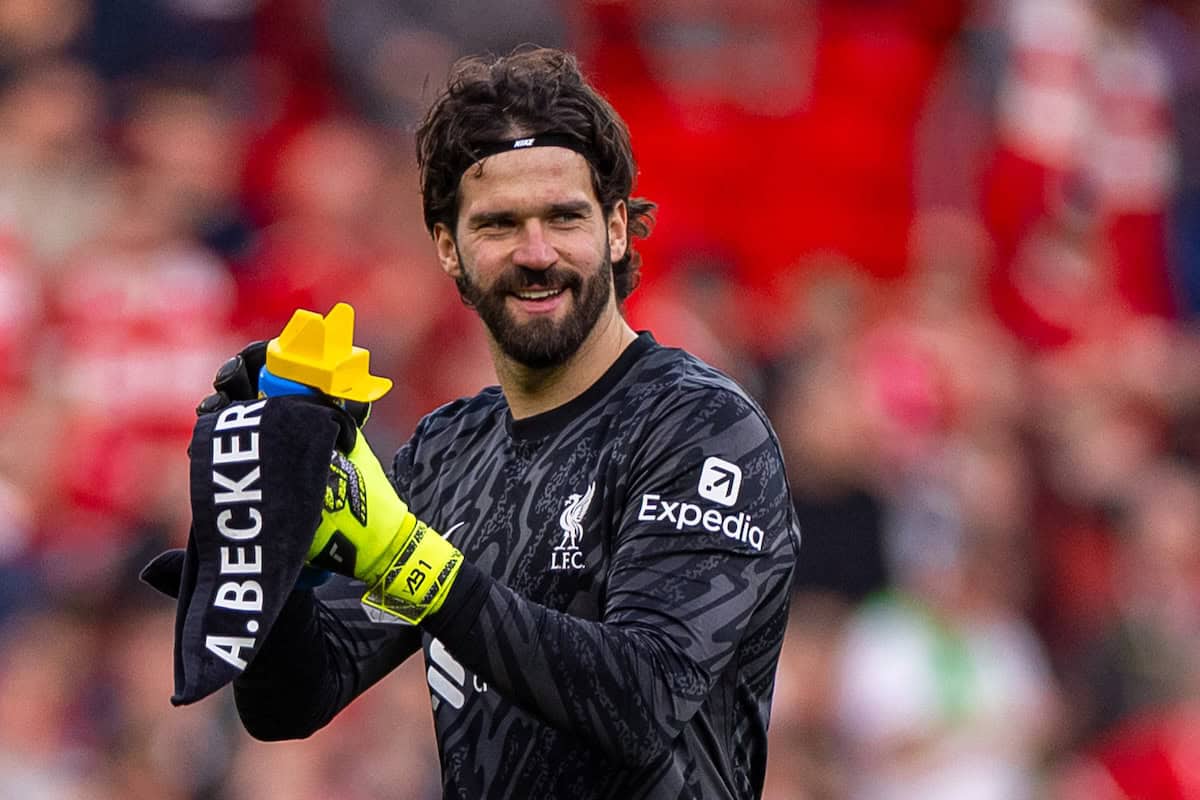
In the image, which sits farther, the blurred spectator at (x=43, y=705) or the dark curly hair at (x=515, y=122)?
the blurred spectator at (x=43, y=705)

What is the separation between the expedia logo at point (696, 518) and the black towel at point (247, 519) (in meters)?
0.51

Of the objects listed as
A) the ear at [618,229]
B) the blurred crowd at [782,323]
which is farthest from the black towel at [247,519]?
the blurred crowd at [782,323]

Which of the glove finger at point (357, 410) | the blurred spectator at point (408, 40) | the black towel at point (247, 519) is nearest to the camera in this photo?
the black towel at point (247, 519)

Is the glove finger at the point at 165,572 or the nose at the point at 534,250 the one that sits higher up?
the nose at the point at 534,250

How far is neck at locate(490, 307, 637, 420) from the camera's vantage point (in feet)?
12.7

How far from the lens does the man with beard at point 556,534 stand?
3.36 m

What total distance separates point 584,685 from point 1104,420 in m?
6.82

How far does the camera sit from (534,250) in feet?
12.2

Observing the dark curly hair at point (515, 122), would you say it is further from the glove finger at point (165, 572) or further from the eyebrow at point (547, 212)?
the glove finger at point (165, 572)

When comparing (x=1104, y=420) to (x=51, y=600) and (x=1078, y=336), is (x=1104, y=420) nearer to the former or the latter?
(x=1078, y=336)

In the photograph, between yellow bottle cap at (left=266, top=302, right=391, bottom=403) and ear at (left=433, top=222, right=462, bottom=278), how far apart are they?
60 cm

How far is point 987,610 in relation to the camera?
8305mm

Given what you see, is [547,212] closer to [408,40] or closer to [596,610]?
[596,610]

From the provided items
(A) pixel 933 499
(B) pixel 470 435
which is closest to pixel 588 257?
(B) pixel 470 435
